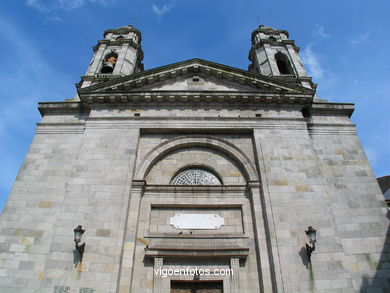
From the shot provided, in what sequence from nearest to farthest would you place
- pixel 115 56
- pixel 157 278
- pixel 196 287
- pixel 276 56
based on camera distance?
pixel 157 278, pixel 196 287, pixel 115 56, pixel 276 56

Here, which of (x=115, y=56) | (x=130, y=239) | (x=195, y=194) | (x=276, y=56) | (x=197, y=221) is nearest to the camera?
(x=130, y=239)

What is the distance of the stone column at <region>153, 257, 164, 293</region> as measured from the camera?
9633mm

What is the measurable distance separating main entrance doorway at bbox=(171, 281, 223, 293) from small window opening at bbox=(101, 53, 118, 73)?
15492mm

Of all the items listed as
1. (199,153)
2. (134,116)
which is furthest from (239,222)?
(134,116)

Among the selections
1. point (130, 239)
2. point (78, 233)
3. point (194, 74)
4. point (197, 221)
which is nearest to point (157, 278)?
point (130, 239)

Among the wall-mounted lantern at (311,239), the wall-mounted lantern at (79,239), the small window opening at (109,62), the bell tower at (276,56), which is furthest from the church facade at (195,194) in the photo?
the small window opening at (109,62)

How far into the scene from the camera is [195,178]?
1264cm

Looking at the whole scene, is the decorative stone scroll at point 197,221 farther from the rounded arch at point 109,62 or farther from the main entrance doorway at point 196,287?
the rounded arch at point 109,62

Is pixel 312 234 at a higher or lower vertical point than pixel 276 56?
lower

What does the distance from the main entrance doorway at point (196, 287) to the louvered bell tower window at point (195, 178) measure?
4096mm

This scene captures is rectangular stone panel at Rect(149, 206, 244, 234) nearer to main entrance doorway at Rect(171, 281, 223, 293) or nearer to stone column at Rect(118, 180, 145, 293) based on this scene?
stone column at Rect(118, 180, 145, 293)

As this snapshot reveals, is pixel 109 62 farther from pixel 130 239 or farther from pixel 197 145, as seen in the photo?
pixel 130 239

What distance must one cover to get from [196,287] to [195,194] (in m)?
3.57

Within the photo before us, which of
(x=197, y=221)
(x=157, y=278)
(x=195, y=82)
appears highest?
(x=195, y=82)
